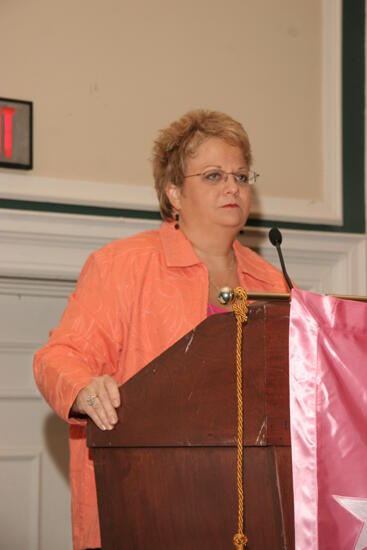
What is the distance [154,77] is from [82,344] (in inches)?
55.3

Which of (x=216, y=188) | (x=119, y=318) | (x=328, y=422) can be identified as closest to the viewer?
(x=328, y=422)

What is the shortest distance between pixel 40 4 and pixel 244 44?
31.8 inches

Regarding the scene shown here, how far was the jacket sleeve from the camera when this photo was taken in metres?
1.75

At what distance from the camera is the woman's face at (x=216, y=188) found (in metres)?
2.27

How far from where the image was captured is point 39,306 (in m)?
3.03

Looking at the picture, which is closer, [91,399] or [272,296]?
[272,296]

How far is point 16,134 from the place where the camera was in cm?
274

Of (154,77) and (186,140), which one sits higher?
(154,77)

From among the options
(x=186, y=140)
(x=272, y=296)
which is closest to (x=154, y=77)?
(x=186, y=140)

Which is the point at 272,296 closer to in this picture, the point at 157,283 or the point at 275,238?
the point at 275,238

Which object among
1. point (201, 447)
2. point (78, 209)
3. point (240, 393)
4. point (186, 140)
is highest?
point (186, 140)

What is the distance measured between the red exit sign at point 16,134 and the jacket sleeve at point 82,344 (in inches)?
29.3

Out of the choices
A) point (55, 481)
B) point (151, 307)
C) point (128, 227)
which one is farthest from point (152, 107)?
point (55, 481)

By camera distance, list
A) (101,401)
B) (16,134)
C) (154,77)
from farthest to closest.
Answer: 1. (154,77)
2. (16,134)
3. (101,401)
